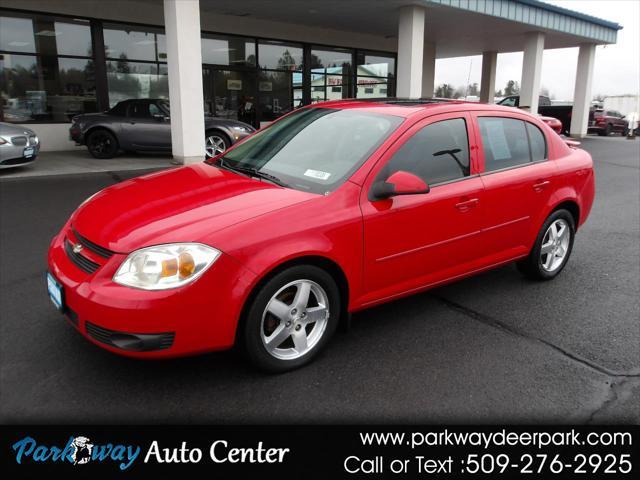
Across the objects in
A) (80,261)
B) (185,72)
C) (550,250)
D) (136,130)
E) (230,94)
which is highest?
(185,72)

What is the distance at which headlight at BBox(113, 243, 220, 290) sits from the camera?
2.68 m

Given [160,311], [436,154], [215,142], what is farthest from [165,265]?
[215,142]

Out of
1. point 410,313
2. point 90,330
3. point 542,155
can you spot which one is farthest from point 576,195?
point 90,330

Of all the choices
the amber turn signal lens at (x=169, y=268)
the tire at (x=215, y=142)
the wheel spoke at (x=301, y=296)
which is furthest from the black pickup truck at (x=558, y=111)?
the amber turn signal lens at (x=169, y=268)

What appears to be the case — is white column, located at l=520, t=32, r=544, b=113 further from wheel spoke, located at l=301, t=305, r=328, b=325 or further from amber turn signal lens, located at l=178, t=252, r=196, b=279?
amber turn signal lens, located at l=178, t=252, r=196, b=279

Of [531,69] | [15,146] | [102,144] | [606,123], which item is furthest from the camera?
[606,123]

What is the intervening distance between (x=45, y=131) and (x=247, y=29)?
23.5 ft

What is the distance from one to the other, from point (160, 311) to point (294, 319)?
2.62 ft

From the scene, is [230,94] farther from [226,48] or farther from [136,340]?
[136,340]

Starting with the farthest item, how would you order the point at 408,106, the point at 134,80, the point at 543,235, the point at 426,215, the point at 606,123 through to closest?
the point at 606,123 < the point at 134,80 < the point at 543,235 < the point at 408,106 < the point at 426,215

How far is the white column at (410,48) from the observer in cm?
1508

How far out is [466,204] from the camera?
381cm

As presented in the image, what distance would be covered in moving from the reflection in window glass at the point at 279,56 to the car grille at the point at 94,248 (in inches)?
657

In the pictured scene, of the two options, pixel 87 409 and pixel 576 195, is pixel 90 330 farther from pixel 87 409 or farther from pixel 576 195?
pixel 576 195
